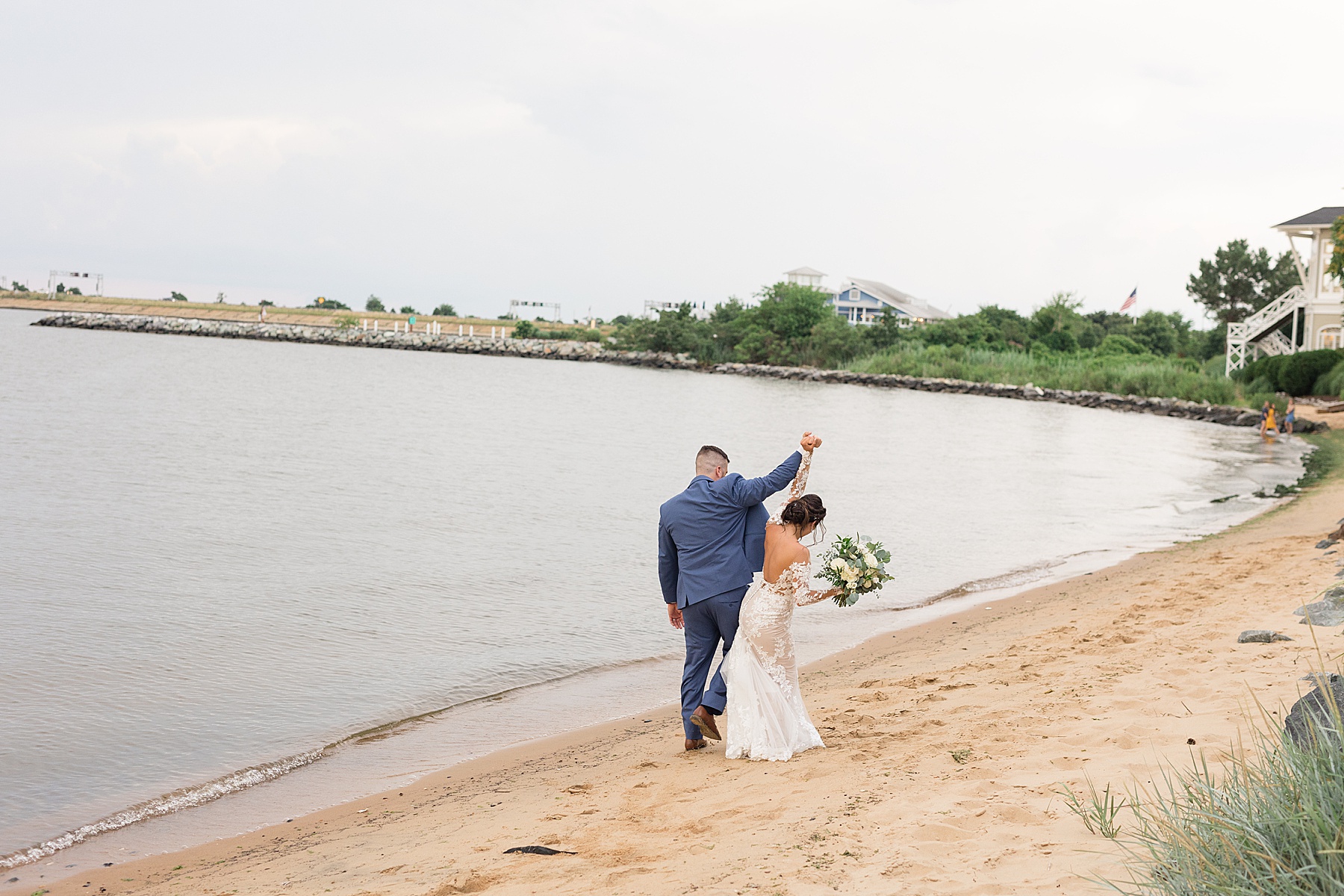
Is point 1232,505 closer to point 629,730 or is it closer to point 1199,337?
point 629,730

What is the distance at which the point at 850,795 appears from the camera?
219 inches

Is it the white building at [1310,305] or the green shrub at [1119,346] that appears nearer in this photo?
the white building at [1310,305]

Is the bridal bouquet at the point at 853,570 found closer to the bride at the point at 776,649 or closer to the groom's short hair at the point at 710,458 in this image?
the bride at the point at 776,649

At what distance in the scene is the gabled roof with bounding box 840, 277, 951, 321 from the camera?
122250 millimetres

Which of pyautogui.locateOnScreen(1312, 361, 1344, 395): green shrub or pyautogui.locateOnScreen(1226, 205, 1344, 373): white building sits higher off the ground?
pyautogui.locateOnScreen(1226, 205, 1344, 373): white building

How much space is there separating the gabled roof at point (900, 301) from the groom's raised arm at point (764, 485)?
379 ft

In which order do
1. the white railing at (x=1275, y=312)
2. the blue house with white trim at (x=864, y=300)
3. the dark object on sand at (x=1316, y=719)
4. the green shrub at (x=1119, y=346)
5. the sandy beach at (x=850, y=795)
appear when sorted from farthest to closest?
the blue house with white trim at (x=864, y=300) → the green shrub at (x=1119, y=346) → the white railing at (x=1275, y=312) → the sandy beach at (x=850, y=795) → the dark object on sand at (x=1316, y=719)

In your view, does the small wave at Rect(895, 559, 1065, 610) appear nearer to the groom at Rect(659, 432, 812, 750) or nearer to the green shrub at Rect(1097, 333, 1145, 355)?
the groom at Rect(659, 432, 812, 750)

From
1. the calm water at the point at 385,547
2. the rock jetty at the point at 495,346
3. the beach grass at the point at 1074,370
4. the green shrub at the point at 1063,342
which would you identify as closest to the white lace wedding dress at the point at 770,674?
the calm water at the point at 385,547

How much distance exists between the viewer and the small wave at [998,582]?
14219mm

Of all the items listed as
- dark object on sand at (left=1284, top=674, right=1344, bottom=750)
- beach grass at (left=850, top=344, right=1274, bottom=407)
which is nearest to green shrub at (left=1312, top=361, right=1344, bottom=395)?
beach grass at (left=850, top=344, right=1274, bottom=407)

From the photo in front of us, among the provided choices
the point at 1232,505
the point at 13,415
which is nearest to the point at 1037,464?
the point at 1232,505

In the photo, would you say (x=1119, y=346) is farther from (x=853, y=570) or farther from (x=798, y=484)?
(x=798, y=484)

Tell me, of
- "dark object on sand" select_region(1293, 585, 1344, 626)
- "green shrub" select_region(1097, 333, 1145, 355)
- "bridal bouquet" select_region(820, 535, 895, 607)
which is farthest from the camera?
"green shrub" select_region(1097, 333, 1145, 355)
